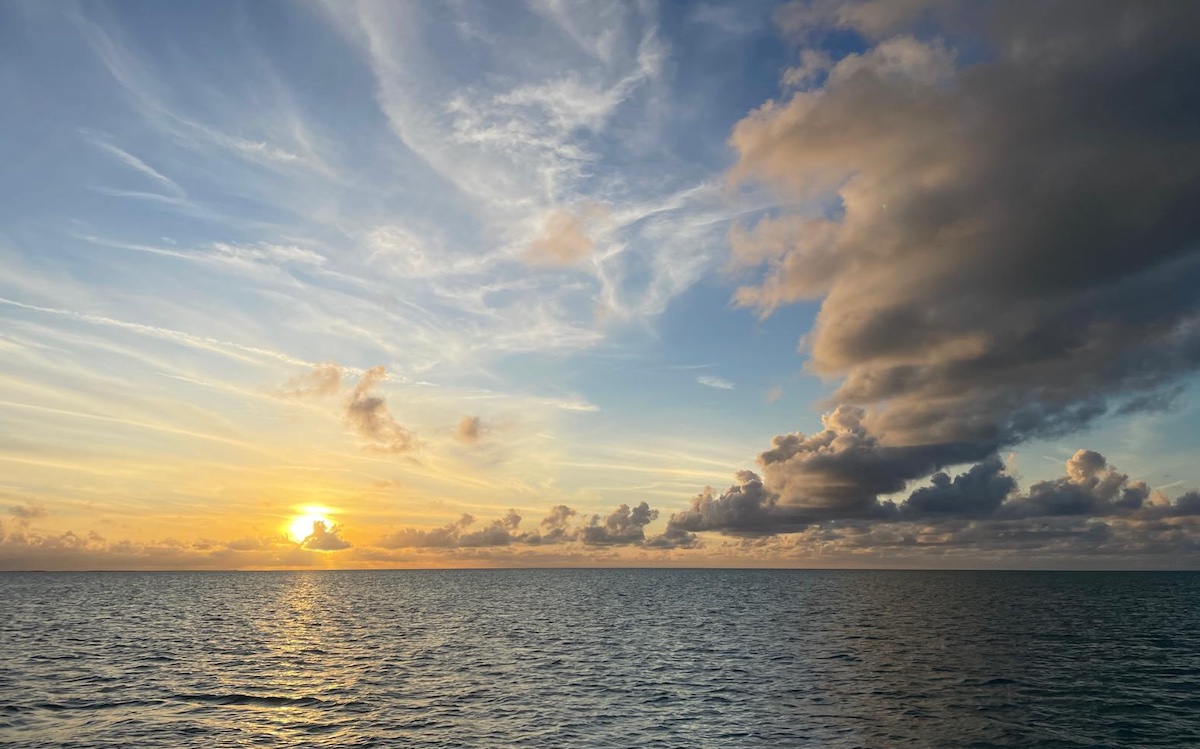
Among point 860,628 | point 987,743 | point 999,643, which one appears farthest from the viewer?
point 860,628

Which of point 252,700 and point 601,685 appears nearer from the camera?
point 252,700

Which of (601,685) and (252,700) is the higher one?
(252,700)

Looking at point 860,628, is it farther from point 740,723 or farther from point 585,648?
point 740,723

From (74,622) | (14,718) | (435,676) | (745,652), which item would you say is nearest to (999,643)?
(745,652)

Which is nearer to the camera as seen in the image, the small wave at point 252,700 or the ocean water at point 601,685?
the ocean water at point 601,685

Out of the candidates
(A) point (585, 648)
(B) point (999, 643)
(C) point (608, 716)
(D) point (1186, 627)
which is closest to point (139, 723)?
(C) point (608, 716)

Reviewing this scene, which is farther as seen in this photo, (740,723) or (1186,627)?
(1186,627)

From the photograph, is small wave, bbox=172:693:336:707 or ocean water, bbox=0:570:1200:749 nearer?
ocean water, bbox=0:570:1200:749

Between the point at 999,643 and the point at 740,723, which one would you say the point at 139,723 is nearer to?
the point at 740,723

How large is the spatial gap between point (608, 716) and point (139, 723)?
31392 mm

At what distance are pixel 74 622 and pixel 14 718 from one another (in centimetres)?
9092

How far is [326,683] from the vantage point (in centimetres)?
6191

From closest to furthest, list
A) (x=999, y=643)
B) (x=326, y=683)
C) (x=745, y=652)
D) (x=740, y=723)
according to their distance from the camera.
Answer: (x=740, y=723) → (x=326, y=683) → (x=745, y=652) → (x=999, y=643)

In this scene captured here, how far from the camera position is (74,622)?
121m
